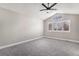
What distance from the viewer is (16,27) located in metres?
3.49

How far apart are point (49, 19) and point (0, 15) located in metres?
2.18

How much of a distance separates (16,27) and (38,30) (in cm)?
99

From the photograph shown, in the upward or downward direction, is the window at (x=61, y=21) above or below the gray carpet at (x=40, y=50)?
above

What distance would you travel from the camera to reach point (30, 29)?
408 cm

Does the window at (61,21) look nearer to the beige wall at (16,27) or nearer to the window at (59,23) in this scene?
the window at (59,23)

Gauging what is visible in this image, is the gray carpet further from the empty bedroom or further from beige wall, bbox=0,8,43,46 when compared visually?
beige wall, bbox=0,8,43,46

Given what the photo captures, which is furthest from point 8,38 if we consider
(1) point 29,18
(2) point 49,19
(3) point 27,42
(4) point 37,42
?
(2) point 49,19

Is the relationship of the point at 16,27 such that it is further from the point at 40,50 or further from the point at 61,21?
the point at 61,21

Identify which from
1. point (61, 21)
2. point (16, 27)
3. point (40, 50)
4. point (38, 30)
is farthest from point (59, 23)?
point (16, 27)

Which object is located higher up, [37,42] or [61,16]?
[61,16]

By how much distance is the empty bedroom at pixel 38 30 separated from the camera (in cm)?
285

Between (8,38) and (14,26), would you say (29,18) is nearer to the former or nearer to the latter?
(14,26)

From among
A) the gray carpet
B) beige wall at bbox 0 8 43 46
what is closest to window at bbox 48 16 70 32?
beige wall at bbox 0 8 43 46

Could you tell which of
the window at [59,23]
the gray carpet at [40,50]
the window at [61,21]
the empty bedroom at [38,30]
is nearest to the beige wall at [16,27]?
the empty bedroom at [38,30]
